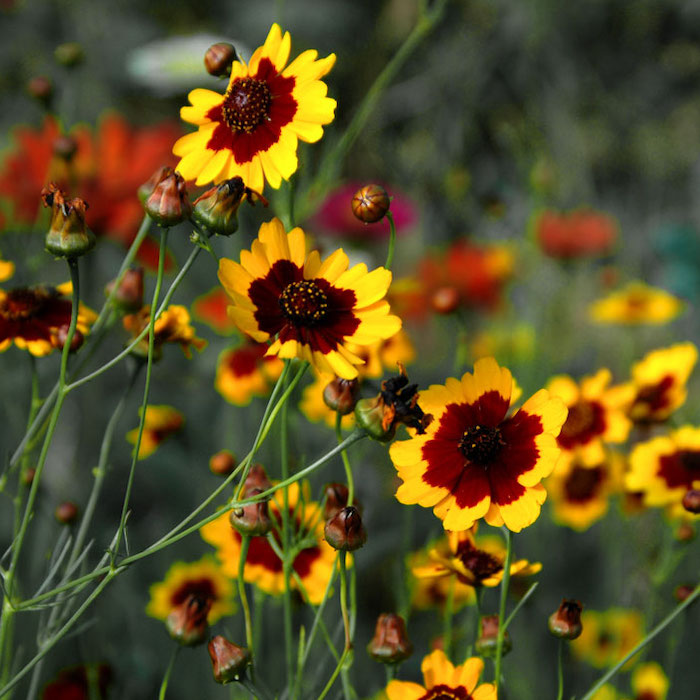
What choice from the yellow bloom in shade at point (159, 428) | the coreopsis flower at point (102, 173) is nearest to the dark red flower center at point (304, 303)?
the yellow bloom in shade at point (159, 428)

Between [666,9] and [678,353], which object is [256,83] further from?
[666,9]

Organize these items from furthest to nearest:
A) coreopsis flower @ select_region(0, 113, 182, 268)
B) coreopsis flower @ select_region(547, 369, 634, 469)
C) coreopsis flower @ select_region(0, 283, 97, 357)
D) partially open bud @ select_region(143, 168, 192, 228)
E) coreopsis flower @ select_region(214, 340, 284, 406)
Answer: coreopsis flower @ select_region(0, 113, 182, 268)
coreopsis flower @ select_region(214, 340, 284, 406)
coreopsis flower @ select_region(547, 369, 634, 469)
coreopsis flower @ select_region(0, 283, 97, 357)
partially open bud @ select_region(143, 168, 192, 228)

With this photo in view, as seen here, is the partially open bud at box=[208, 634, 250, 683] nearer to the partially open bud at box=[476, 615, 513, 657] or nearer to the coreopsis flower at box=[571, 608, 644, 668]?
the partially open bud at box=[476, 615, 513, 657]

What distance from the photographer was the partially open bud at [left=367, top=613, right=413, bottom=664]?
1.76 feet

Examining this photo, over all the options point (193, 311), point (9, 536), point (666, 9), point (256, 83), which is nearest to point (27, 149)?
point (193, 311)

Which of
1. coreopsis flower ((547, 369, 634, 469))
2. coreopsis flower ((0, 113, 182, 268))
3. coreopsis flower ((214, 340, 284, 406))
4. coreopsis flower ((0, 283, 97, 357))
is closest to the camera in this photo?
coreopsis flower ((0, 283, 97, 357))

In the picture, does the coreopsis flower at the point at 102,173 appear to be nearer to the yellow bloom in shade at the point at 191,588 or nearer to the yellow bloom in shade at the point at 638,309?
the yellow bloom in shade at the point at 191,588

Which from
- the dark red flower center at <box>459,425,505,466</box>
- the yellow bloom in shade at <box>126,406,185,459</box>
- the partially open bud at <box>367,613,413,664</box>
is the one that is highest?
the yellow bloom in shade at <box>126,406,185,459</box>

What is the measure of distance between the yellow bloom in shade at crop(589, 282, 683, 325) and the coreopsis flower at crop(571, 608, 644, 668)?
1.38 ft

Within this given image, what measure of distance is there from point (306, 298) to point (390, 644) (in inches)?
8.5

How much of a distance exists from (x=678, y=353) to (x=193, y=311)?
0.83m

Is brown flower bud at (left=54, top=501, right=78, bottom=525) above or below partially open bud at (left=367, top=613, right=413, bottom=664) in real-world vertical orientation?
above

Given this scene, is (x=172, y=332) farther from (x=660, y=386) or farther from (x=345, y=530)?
(x=660, y=386)

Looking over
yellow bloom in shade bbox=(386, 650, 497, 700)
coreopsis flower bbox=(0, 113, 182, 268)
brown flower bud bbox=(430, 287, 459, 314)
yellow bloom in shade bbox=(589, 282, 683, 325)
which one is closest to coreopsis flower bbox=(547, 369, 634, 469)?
brown flower bud bbox=(430, 287, 459, 314)
